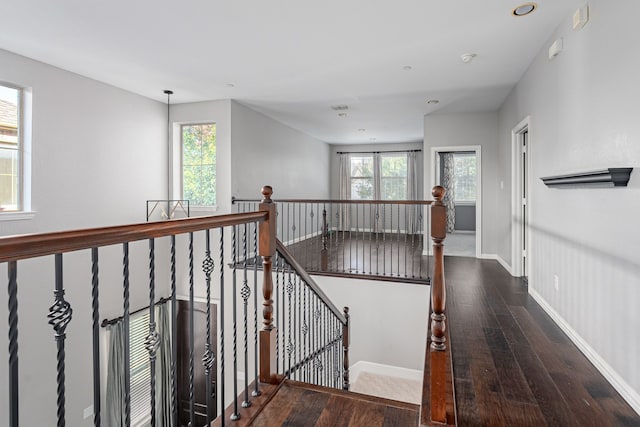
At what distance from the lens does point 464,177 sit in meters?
9.40

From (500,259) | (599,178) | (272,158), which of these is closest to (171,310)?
(599,178)

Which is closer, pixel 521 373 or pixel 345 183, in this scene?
pixel 521 373

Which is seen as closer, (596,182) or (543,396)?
(543,396)

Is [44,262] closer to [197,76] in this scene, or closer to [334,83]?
[197,76]

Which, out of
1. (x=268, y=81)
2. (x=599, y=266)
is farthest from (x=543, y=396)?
(x=268, y=81)

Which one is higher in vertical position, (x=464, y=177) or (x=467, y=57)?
(x=467, y=57)

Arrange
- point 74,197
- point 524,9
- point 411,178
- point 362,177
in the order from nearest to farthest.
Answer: point 524,9 < point 74,197 < point 411,178 < point 362,177

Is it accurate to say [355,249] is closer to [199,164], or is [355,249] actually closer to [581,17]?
[199,164]

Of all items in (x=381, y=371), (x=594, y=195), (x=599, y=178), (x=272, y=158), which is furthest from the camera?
(x=272, y=158)

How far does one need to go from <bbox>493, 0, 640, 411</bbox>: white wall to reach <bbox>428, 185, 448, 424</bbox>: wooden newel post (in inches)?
44.2

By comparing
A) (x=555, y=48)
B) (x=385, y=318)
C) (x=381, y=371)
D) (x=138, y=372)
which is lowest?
(x=138, y=372)

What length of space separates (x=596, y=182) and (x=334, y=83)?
3331 mm

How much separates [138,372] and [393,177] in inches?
292

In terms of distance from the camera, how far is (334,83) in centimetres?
474
